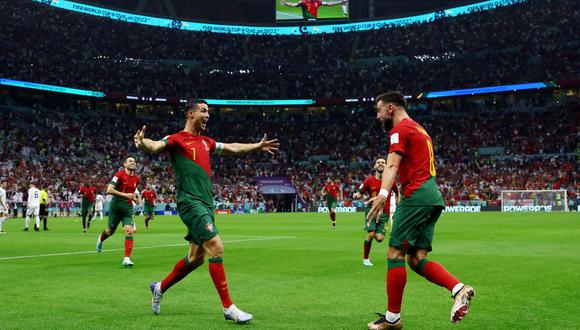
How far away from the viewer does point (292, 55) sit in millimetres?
80438

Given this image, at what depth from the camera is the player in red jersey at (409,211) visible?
245 inches

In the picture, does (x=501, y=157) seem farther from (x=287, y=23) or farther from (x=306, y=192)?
(x=287, y=23)

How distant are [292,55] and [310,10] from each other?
634 cm

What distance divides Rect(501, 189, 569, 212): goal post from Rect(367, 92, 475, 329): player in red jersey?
158 feet

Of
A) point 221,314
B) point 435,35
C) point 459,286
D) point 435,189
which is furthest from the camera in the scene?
point 435,35

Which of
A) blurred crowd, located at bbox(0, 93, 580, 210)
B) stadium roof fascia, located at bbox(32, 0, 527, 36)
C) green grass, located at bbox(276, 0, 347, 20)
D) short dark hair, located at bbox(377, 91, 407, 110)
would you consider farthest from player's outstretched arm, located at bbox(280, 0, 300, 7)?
short dark hair, located at bbox(377, 91, 407, 110)

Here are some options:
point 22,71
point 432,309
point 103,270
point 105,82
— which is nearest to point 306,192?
point 105,82

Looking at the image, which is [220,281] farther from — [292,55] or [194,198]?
[292,55]

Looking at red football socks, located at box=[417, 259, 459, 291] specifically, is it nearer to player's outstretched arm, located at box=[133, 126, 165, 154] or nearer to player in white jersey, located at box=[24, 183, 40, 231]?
player's outstretched arm, located at box=[133, 126, 165, 154]

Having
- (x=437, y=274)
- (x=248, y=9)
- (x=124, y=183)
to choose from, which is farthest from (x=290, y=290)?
(x=248, y=9)

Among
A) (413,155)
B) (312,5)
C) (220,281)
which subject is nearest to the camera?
(413,155)

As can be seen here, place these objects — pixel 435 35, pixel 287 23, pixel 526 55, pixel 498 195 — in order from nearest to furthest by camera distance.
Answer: pixel 498 195 → pixel 526 55 → pixel 435 35 → pixel 287 23

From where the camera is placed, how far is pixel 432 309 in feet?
25.3

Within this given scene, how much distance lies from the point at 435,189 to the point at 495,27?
7084 centimetres
